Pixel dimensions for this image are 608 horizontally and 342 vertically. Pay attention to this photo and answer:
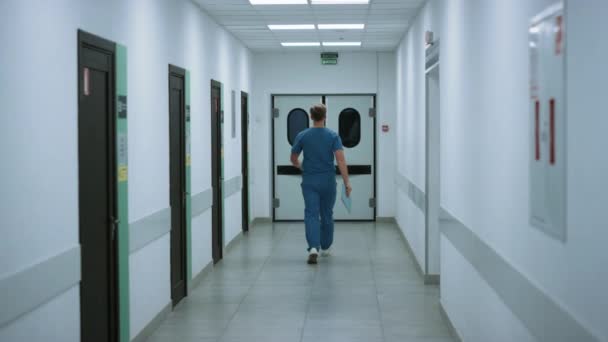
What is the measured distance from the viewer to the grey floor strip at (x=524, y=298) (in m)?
2.81

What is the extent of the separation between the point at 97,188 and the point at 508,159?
2.48 m

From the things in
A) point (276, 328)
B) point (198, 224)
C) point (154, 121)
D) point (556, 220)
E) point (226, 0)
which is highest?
point (226, 0)

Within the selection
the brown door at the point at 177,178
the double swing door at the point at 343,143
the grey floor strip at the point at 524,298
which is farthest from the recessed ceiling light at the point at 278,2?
the double swing door at the point at 343,143

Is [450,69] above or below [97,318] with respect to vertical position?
above

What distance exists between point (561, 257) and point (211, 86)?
671 cm

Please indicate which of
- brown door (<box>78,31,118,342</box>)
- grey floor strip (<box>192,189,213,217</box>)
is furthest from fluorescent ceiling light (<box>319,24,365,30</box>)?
brown door (<box>78,31,118,342</box>)

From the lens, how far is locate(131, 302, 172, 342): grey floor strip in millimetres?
5841

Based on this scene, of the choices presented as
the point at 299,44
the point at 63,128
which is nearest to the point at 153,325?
the point at 63,128

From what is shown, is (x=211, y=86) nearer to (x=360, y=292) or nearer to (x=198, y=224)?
(x=198, y=224)

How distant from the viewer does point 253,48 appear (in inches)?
506

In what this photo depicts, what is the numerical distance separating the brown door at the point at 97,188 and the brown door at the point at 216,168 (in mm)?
4084

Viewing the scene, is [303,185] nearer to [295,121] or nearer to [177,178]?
[177,178]

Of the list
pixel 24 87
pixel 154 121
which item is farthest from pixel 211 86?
pixel 24 87

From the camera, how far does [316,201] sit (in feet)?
30.0
